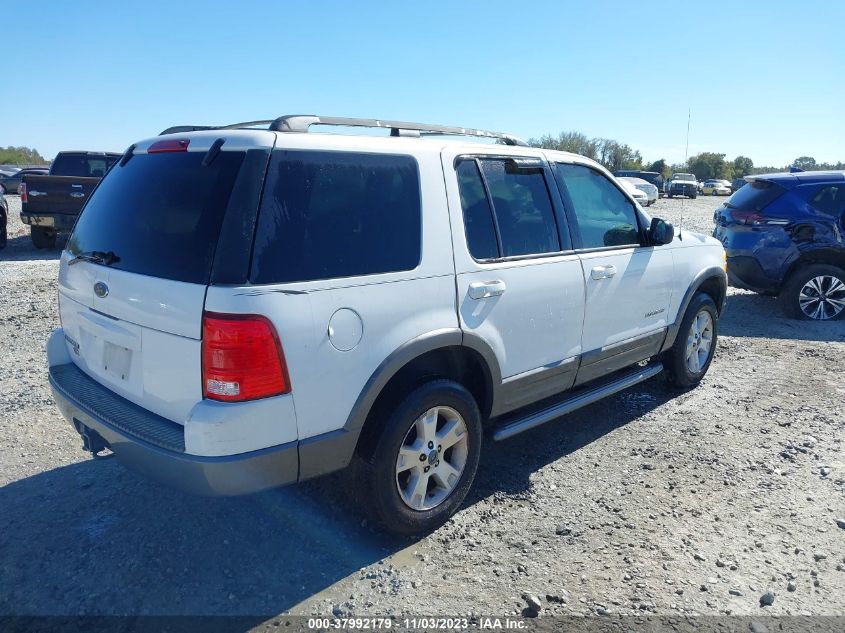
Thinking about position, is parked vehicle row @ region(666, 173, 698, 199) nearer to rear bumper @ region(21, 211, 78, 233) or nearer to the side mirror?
the side mirror

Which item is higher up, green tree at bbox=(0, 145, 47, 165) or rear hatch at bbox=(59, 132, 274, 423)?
green tree at bbox=(0, 145, 47, 165)

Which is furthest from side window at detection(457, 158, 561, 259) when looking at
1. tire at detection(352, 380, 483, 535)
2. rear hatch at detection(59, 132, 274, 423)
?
rear hatch at detection(59, 132, 274, 423)

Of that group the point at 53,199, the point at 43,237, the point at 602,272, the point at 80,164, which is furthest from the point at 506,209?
the point at 80,164

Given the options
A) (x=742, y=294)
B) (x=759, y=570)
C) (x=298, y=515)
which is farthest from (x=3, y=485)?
(x=742, y=294)

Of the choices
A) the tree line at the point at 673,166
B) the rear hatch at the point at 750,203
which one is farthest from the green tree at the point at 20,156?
the rear hatch at the point at 750,203

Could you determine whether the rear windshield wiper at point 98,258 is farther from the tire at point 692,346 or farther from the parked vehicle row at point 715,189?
the parked vehicle row at point 715,189

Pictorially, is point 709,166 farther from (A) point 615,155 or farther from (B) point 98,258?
(B) point 98,258

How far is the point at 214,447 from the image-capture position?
244cm

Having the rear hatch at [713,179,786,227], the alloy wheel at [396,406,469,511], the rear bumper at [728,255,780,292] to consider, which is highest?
the rear hatch at [713,179,786,227]

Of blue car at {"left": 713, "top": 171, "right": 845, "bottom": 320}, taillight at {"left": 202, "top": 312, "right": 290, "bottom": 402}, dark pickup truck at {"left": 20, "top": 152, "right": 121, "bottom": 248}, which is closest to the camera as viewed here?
taillight at {"left": 202, "top": 312, "right": 290, "bottom": 402}

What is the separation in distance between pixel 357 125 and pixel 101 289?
1505mm

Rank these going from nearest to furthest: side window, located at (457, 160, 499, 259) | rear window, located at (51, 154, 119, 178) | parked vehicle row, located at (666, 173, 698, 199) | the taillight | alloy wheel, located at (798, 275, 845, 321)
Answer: the taillight
side window, located at (457, 160, 499, 259)
parked vehicle row, located at (666, 173, 698, 199)
alloy wheel, located at (798, 275, 845, 321)
rear window, located at (51, 154, 119, 178)

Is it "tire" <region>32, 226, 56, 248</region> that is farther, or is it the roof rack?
"tire" <region>32, 226, 56, 248</region>

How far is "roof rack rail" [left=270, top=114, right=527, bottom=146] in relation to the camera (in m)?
2.81
